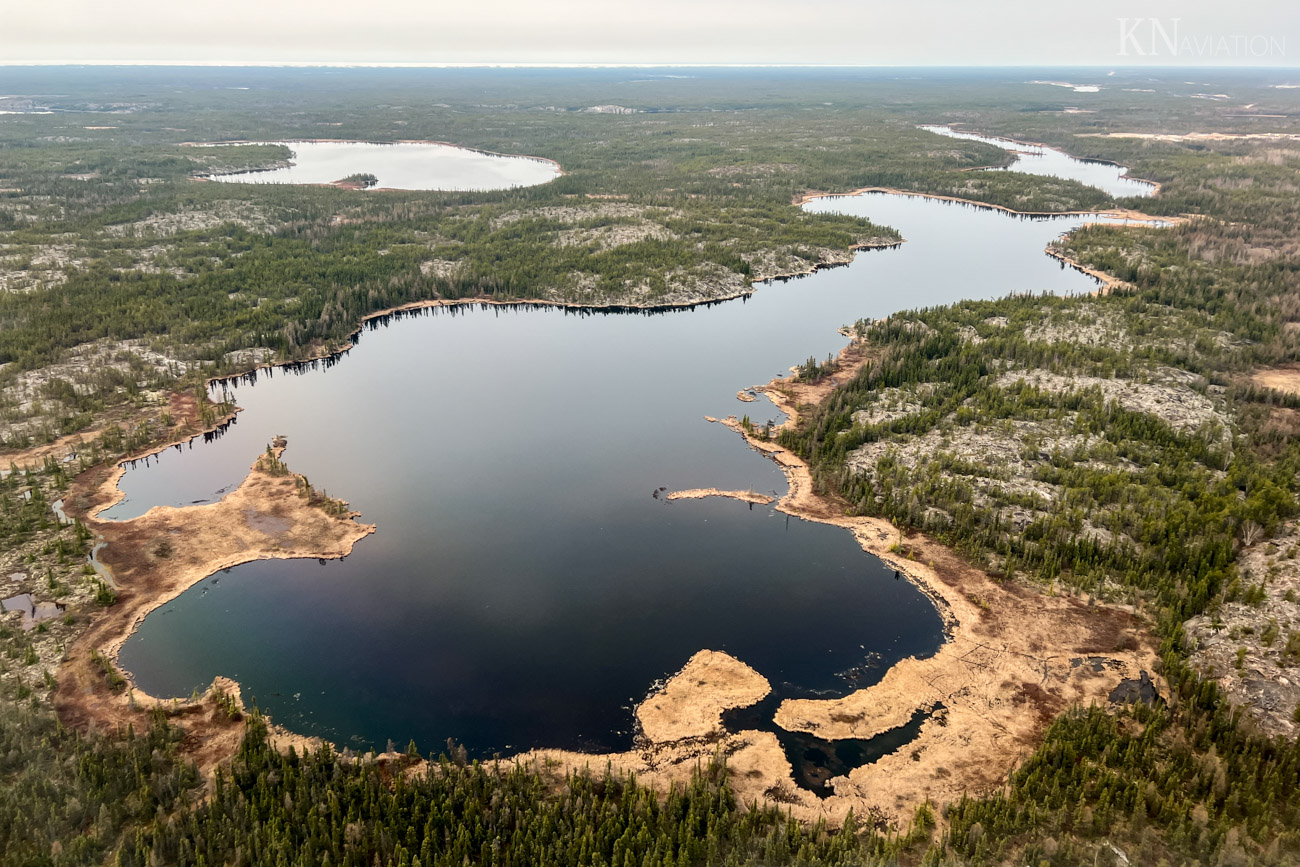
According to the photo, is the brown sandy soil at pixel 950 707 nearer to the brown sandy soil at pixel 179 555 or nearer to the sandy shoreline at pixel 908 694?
the sandy shoreline at pixel 908 694

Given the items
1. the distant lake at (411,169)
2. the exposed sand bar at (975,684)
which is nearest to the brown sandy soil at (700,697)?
the exposed sand bar at (975,684)

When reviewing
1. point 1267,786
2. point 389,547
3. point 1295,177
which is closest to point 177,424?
point 389,547

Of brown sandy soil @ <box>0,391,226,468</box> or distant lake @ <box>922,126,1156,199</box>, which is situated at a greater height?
distant lake @ <box>922,126,1156,199</box>

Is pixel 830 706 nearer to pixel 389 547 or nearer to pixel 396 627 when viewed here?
pixel 396 627

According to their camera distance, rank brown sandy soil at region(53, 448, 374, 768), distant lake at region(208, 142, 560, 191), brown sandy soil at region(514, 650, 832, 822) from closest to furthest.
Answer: brown sandy soil at region(514, 650, 832, 822), brown sandy soil at region(53, 448, 374, 768), distant lake at region(208, 142, 560, 191)

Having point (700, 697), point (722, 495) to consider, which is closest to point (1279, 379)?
point (722, 495)

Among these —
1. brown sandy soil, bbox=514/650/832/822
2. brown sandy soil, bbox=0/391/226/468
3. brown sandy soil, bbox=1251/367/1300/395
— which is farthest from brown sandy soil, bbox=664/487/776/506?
brown sandy soil, bbox=1251/367/1300/395

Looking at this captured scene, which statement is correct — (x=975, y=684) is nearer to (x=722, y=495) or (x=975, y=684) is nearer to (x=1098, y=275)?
(x=722, y=495)

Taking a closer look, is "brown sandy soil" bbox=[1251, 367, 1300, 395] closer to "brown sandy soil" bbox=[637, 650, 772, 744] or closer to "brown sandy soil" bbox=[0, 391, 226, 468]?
"brown sandy soil" bbox=[637, 650, 772, 744]
